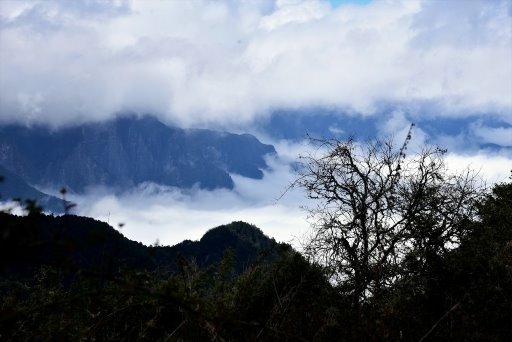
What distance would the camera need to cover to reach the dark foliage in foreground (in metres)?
2.34

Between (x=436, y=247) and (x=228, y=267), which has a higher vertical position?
(x=436, y=247)

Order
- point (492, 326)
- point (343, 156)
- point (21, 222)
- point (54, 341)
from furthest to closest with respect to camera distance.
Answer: point (343, 156) → point (492, 326) → point (54, 341) → point (21, 222)

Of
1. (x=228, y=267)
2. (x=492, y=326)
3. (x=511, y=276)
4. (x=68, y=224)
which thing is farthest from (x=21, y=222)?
(x=511, y=276)

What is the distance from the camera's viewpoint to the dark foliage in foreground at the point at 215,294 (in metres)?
2.34

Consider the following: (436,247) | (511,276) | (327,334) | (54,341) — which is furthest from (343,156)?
(54,341)

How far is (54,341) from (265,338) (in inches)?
90.7

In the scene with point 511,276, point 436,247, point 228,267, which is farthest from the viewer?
point 436,247

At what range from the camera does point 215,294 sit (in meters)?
7.55

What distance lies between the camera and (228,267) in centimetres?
1231

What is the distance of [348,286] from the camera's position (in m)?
14.4

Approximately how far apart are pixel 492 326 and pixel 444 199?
9.66 m

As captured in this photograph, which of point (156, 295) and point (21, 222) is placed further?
point (156, 295)

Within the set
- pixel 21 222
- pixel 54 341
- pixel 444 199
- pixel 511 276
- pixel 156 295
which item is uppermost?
pixel 444 199

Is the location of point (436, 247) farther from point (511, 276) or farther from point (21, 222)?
point (21, 222)
